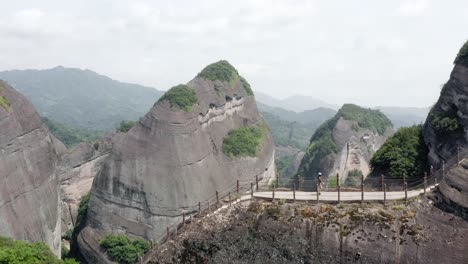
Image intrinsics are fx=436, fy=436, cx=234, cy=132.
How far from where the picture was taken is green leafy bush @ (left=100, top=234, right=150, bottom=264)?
117 ft

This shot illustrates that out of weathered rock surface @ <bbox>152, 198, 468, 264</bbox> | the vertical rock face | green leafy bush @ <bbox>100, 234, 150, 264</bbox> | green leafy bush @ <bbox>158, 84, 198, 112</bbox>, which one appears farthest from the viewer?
green leafy bush @ <bbox>158, 84, 198, 112</bbox>

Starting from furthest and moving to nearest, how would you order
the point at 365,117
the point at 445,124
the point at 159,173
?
1. the point at 365,117
2. the point at 159,173
3. the point at 445,124

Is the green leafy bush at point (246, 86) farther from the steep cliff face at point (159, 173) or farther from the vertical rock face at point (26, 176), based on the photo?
the vertical rock face at point (26, 176)

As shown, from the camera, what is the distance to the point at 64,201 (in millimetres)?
48188

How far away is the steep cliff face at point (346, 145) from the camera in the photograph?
61.5 metres

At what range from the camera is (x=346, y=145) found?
6297 centimetres

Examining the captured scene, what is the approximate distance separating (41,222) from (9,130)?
290 inches

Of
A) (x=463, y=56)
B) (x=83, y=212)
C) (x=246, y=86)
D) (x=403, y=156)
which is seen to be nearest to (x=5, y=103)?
(x=83, y=212)

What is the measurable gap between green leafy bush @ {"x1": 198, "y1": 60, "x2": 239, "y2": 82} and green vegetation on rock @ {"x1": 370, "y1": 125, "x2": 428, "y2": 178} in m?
26.1

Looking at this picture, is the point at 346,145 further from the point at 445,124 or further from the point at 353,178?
the point at 445,124

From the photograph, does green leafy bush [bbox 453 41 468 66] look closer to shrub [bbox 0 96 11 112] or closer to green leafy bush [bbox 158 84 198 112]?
green leafy bush [bbox 158 84 198 112]

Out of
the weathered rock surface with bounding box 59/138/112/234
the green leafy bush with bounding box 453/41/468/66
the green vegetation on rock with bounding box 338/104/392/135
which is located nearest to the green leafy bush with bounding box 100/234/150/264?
the weathered rock surface with bounding box 59/138/112/234

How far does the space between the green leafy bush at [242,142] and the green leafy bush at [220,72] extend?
7039 mm

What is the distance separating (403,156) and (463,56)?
7716 millimetres
